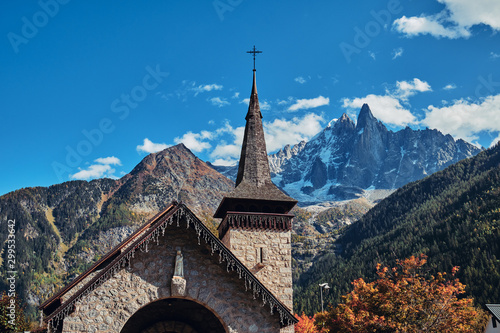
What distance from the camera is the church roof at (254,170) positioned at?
30.2 metres

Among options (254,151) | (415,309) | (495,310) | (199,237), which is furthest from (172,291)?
(495,310)

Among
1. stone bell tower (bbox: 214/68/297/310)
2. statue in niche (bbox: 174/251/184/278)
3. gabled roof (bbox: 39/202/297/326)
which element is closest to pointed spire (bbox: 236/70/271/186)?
stone bell tower (bbox: 214/68/297/310)

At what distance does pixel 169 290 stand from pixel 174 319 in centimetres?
375

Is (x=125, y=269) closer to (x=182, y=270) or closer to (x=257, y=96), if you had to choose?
(x=182, y=270)

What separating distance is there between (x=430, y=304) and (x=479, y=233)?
15006 centimetres

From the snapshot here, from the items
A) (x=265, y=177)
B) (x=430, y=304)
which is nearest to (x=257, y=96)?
(x=265, y=177)

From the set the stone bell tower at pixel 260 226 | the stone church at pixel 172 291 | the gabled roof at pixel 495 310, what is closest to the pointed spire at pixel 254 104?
the stone bell tower at pixel 260 226

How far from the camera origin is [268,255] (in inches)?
1093

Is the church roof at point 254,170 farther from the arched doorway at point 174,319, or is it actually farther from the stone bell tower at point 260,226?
the arched doorway at point 174,319

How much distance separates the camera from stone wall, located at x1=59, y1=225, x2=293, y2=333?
15.6 meters

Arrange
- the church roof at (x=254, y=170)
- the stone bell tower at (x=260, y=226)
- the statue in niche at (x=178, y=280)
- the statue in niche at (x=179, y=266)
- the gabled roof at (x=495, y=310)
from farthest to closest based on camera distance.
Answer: the gabled roof at (x=495, y=310) → the church roof at (x=254, y=170) → the stone bell tower at (x=260, y=226) → the statue in niche at (x=179, y=266) → the statue in niche at (x=178, y=280)

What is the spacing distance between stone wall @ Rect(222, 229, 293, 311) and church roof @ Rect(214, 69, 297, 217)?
2.33 m

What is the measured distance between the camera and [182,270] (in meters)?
16.6

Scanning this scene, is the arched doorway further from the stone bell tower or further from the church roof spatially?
the church roof
